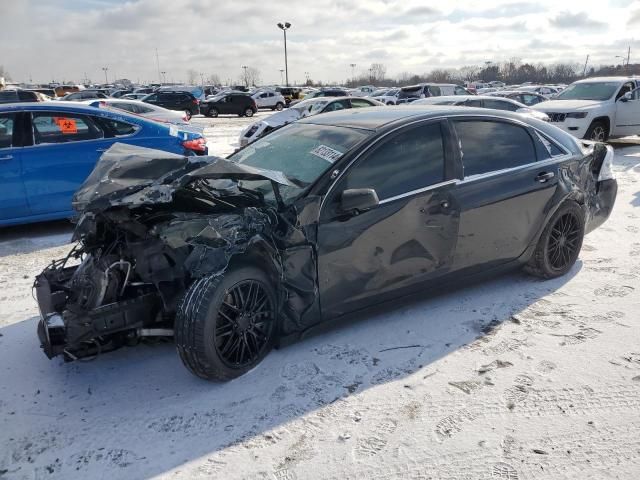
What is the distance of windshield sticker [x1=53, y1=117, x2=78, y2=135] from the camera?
598 cm

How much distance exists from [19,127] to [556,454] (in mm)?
6137

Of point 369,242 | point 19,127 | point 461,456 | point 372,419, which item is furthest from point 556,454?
point 19,127

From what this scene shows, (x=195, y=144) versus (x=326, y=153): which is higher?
(x=326, y=153)

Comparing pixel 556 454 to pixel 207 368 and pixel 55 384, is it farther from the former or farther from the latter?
pixel 55 384

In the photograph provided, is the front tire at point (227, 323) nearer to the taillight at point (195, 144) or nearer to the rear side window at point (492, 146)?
the rear side window at point (492, 146)

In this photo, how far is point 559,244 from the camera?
446 centimetres

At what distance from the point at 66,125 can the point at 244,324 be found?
4.36 meters

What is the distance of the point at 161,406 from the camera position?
9.42 feet

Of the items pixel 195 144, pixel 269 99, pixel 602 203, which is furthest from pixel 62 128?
pixel 269 99

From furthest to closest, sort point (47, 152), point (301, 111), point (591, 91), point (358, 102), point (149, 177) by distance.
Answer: point (301, 111), point (358, 102), point (591, 91), point (47, 152), point (149, 177)

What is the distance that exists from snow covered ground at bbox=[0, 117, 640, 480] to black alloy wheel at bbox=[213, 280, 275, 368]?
0.16m

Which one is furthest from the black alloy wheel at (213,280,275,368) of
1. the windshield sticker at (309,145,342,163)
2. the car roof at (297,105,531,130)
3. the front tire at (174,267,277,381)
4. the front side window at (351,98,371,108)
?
the front side window at (351,98,371,108)

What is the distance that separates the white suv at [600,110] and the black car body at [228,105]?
2153 centimetres

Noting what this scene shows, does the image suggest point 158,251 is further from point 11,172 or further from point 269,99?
point 269,99
